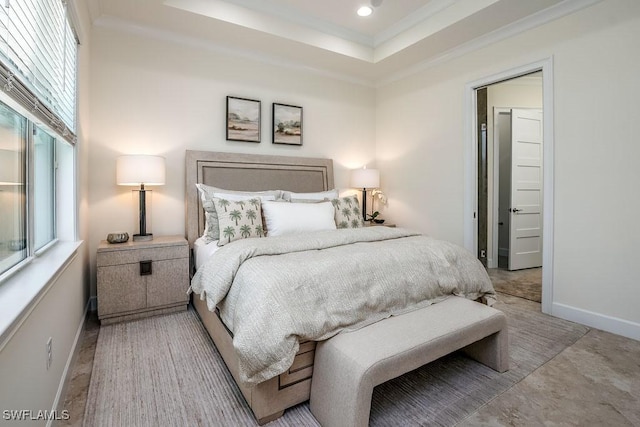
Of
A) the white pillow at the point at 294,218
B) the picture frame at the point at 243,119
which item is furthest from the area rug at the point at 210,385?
the picture frame at the point at 243,119

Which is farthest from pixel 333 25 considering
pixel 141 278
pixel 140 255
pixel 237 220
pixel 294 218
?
pixel 141 278

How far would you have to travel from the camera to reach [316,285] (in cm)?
167

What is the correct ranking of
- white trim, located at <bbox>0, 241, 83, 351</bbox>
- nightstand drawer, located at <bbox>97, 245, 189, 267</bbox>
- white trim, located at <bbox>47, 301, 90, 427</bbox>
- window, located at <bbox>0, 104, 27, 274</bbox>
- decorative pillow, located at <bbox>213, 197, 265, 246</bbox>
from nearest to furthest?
white trim, located at <bbox>0, 241, 83, 351</bbox> < window, located at <bbox>0, 104, 27, 274</bbox> < white trim, located at <bbox>47, 301, 90, 427</bbox> < nightstand drawer, located at <bbox>97, 245, 189, 267</bbox> < decorative pillow, located at <bbox>213, 197, 265, 246</bbox>

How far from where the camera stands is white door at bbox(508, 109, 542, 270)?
14.3 feet

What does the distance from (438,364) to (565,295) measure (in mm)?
1592

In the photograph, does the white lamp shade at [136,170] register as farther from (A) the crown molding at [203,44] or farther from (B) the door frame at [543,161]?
(B) the door frame at [543,161]

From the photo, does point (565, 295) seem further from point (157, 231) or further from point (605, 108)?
point (157, 231)

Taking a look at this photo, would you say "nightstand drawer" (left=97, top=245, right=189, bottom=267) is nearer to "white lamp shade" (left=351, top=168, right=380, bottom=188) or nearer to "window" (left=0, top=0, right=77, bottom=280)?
"window" (left=0, top=0, right=77, bottom=280)

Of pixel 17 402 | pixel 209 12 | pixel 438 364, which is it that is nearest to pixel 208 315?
pixel 17 402

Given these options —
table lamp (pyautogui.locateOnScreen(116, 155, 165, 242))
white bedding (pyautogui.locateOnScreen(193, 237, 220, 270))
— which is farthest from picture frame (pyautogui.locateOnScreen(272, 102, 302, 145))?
white bedding (pyautogui.locateOnScreen(193, 237, 220, 270))

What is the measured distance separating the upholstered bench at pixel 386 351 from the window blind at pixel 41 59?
1631 millimetres

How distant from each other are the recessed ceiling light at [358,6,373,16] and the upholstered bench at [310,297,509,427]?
2962mm

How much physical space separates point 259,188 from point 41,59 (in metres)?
2.29

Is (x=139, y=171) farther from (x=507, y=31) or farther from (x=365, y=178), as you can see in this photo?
(x=507, y=31)
